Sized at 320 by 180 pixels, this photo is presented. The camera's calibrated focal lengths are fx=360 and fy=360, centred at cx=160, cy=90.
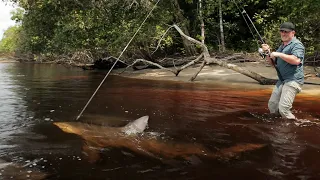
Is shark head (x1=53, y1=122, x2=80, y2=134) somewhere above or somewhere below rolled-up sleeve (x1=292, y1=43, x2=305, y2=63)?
below

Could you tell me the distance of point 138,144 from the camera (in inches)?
203

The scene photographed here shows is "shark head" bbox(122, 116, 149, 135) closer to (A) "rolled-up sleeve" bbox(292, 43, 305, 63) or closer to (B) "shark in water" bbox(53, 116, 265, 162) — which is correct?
(B) "shark in water" bbox(53, 116, 265, 162)

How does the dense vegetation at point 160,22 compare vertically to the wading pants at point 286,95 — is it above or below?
above

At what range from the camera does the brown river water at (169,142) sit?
158 inches

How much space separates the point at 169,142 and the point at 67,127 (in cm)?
195

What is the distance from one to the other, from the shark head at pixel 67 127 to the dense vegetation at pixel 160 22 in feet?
33.9

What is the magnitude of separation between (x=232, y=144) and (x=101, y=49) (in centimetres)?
1743

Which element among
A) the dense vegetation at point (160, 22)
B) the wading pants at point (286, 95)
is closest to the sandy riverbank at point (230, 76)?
the dense vegetation at point (160, 22)

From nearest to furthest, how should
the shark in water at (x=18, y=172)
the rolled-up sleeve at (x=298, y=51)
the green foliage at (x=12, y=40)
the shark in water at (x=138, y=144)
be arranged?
the shark in water at (x=18, y=172)
the shark in water at (x=138, y=144)
the rolled-up sleeve at (x=298, y=51)
the green foliage at (x=12, y=40)

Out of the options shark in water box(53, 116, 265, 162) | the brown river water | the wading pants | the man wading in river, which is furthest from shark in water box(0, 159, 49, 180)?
the wading pants

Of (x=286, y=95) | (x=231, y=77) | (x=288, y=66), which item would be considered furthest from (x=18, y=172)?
(x=231, y=77)

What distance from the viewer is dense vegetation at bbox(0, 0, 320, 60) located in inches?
607

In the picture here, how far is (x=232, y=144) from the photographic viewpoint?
5.18m

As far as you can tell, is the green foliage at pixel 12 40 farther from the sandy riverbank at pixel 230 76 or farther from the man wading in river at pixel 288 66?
the man wading in river at pixel 288 66
